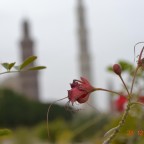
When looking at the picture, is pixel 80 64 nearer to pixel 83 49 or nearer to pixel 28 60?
pixel 83 49

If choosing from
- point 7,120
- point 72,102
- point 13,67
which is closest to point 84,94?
point 72,102

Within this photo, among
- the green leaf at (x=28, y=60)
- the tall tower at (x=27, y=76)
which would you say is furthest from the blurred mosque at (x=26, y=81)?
the green leaf at (x=28, y=60)

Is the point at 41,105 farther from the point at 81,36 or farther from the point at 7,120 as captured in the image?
the point at 81,36

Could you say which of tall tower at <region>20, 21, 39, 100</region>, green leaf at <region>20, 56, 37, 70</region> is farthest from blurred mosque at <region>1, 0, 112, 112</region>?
green leaf at <region>20, 56, 37, 70</region>

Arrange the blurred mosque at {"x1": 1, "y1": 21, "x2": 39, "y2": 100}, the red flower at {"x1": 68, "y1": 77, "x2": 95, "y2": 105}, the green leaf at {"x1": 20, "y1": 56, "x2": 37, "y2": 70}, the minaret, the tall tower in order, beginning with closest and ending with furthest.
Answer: the red flower at {"x1": 68, "y1": 77, "x2": 95, "y2": 105}, the green leaf at {"x1": 20, "y1": 56, "x2": 37, "y2": 70}, the minaret, the blurred mosque at {"x1": 1, "y1": 21, "x2": 39, "y2": 100}, the tall tower

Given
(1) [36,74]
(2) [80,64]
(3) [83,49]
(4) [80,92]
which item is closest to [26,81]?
(1) [36,74]

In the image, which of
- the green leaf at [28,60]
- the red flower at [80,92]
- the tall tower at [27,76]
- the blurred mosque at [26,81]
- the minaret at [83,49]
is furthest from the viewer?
the tall tower at [27,76]

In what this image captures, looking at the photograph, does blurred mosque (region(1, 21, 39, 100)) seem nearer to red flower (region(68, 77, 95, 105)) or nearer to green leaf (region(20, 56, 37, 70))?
green leaf (region(20, 56, 37, 70))

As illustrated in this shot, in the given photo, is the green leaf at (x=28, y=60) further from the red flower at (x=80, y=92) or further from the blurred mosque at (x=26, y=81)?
the blurred mosque at (x=26, y=81)
